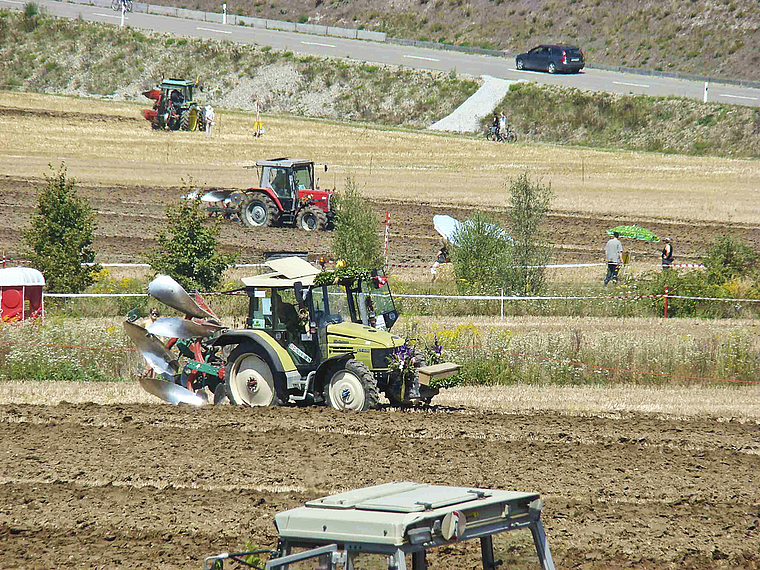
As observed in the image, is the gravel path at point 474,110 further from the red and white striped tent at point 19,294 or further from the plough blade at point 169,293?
the plough blade at point 169,293

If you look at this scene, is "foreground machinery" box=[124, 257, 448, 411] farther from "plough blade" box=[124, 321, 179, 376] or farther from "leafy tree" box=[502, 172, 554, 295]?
"leafy tree" box=[502, 172, 554, 295]

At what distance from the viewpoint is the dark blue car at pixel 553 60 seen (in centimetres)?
5362

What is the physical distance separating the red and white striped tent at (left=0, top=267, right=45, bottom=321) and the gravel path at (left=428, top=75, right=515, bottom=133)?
30494mm

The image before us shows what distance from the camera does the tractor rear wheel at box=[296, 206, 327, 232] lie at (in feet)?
93.2

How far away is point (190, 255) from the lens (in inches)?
835

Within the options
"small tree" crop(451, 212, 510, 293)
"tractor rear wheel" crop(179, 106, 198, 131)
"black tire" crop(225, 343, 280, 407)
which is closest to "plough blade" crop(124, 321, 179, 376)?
"black tire" crop(225, 343, 280, 407)

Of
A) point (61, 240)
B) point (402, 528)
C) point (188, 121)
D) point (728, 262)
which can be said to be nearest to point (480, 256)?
point (728, 262)

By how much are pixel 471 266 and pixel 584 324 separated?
3.46m

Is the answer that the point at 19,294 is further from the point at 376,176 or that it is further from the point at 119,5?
the point at 119,5

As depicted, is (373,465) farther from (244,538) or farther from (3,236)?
(3,236)

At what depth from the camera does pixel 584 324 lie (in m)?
20.1

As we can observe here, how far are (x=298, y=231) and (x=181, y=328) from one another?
14.8 metres

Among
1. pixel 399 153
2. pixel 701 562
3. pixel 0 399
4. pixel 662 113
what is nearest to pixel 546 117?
pixel 662 113

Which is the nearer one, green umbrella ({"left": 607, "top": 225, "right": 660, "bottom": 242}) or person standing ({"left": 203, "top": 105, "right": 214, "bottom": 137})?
green umbrella ({"left": 607, "top": 225, "right": 660, "bottom": 242})
